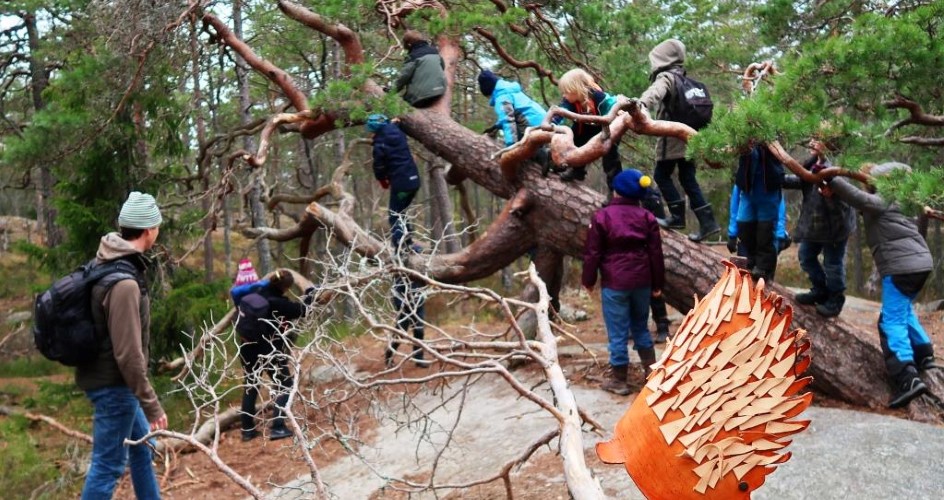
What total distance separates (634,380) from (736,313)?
4062 mm

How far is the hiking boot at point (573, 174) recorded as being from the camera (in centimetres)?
634

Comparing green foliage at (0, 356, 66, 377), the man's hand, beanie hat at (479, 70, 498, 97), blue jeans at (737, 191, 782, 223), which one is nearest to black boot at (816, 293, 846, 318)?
blue jeans at (737, 191, 782, 223)

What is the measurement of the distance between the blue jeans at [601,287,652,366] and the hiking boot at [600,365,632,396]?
117 millimetres

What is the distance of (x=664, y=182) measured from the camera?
18.7 feet

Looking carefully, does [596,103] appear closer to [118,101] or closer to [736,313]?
[736,313]

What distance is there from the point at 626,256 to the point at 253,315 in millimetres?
3060

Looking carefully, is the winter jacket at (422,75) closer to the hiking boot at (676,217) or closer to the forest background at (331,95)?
the forest background at (331,95)

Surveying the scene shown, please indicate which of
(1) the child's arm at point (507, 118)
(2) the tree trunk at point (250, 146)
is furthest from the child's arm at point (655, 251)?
(2) the tree trunk at point (250, 146)

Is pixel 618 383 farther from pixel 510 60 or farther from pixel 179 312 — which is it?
pixel 179 312

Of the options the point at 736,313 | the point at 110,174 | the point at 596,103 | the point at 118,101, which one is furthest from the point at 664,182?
the point at 110,174

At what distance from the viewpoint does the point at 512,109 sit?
6547mm

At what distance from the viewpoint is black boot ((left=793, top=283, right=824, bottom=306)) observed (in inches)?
208

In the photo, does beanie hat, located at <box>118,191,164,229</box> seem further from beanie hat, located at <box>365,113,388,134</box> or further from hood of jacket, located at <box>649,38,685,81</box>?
hood of jacket, located at <box>649,38,685,81</box>

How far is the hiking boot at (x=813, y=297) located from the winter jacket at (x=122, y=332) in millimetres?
4448
